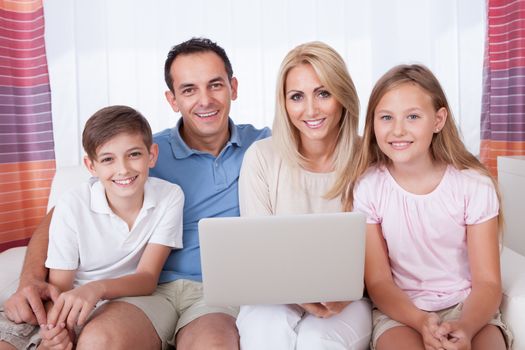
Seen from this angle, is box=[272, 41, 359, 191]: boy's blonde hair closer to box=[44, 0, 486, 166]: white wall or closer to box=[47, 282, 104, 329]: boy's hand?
box=[47, 282, 104, 329]: boy's hand

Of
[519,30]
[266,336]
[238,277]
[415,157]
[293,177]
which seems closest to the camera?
[238,277]

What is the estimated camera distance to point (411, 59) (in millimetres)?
3051

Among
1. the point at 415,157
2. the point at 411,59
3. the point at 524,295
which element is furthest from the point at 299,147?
the point at 411,59

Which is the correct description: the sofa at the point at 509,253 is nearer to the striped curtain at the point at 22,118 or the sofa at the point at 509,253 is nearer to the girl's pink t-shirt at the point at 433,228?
the girl's pink t-shirt at the point at 433,228

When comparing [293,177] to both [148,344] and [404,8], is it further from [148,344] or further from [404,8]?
[404,8]

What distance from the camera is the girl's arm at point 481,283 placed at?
1431mm

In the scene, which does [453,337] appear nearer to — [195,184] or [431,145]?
[431,145]

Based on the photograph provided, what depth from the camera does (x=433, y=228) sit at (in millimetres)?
1670

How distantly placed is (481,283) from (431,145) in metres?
0.44

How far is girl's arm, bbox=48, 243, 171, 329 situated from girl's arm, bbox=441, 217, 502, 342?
2.69 feet

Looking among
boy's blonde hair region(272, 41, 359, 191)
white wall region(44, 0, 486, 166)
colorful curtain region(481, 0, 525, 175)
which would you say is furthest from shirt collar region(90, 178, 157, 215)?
colorful curtain region(481, 0, 525, 175)

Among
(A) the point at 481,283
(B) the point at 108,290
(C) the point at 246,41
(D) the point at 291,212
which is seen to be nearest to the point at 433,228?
(A) the point at 481,283

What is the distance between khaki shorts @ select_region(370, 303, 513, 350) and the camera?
1496 mm

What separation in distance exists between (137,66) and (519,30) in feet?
6.48
